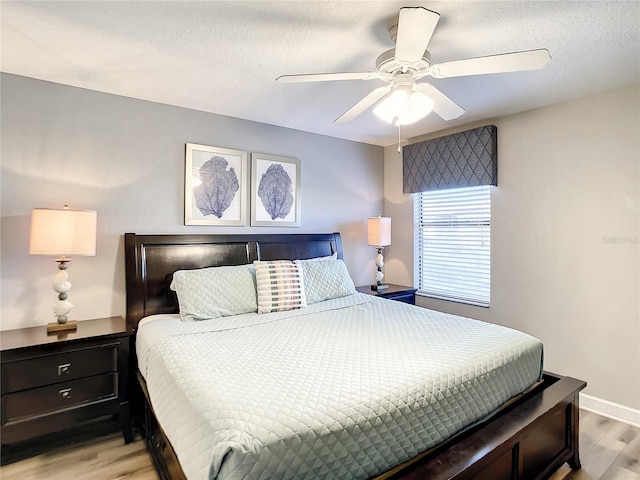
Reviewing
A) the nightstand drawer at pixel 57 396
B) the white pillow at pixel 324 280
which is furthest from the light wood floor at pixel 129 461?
the white pillow at pixel 324 280

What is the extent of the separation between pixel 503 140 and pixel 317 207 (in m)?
1.91

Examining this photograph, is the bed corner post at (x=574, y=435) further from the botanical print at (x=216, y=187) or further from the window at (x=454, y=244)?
the botanical print at (x=216, y=187)

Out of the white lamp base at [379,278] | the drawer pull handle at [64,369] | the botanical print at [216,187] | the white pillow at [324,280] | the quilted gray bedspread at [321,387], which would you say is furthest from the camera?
the white lamp base at [379,278]

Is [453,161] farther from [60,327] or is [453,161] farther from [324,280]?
[60,327]

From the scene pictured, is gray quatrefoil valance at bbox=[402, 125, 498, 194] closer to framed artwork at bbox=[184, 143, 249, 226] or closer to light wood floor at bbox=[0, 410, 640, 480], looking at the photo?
framed artwork at bbox=[184, 143, 249, 226]

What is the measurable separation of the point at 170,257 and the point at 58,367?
1028mm

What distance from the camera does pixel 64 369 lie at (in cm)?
210

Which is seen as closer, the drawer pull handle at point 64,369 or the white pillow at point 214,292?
the drawer pull handle at point 64,369

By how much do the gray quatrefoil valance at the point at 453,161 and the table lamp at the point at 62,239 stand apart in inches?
122

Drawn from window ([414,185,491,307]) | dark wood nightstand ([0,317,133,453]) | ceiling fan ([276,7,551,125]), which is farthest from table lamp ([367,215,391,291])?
dark wood nightstand ([0,317,133,453])

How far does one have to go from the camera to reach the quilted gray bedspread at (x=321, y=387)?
3.70 ft

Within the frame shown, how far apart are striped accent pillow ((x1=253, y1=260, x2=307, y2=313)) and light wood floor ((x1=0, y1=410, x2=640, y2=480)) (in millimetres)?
1178

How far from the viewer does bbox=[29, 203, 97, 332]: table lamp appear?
214 cm

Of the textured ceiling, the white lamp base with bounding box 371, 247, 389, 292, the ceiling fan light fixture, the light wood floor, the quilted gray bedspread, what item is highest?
the textured ceiling
